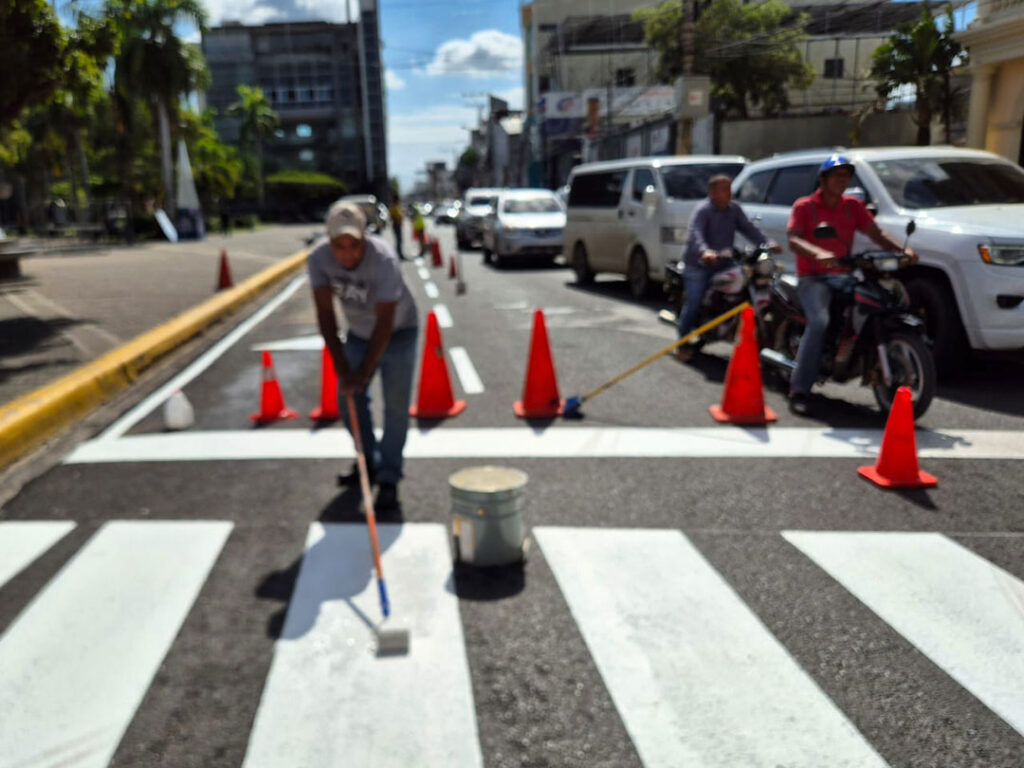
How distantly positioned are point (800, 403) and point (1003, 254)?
1.99 meters

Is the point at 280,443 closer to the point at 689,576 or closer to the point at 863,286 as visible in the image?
the point at 689,576

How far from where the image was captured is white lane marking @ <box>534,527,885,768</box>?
268cm

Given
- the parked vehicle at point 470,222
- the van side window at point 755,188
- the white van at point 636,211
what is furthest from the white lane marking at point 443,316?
the parked vehicle at point 470,222

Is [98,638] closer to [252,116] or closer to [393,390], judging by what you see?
[393,390]

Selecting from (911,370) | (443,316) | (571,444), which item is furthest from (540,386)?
(443,316)

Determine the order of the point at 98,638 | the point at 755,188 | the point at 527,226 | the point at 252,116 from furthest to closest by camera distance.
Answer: the point at 252,116 → the point at 527,226 → the point at 755,188 → the point at 98,638

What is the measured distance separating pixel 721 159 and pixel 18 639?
12.4 metres

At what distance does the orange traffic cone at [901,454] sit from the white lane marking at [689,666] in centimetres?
158

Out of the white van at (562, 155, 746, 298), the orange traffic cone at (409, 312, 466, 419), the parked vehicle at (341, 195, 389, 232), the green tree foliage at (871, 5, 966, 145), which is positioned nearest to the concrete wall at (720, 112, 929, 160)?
the green tree foliage at (871, 5, 966, 145)

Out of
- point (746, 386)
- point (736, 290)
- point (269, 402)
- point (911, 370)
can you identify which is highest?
point (736, 290)

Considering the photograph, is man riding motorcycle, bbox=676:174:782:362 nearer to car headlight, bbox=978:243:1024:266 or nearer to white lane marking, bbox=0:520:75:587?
car headlight, bbox=978:243:1024:266

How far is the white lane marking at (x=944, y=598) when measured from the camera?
3.06m

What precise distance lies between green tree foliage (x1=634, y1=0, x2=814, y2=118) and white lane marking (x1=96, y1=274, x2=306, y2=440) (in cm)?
3136

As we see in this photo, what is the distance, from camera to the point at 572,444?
604 centimetres
